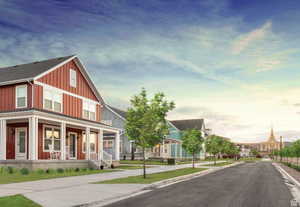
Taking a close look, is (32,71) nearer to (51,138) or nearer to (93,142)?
(51,138)

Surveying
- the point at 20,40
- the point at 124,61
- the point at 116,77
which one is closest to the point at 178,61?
the point at 124,61

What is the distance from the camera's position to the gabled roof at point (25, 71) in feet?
99.5

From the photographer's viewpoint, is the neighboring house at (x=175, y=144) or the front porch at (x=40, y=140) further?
the neighboring house at (x=175, y=144)

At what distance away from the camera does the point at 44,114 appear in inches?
1051

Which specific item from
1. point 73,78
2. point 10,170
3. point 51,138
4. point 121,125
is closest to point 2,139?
point 10,170

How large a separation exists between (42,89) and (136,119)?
35.9 feet

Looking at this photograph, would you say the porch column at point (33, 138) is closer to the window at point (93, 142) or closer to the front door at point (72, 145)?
the front door at point (72, 145)

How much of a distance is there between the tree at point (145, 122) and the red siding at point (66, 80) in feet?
35.3

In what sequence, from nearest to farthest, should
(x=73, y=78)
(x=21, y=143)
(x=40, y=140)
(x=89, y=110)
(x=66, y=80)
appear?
(x=40, y=140), (x=21, y=143), (x=66, y=80), (x=73, y=78), (x=89, y=110)

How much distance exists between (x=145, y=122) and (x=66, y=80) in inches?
527

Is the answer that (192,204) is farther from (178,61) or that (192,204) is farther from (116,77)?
(116,77)

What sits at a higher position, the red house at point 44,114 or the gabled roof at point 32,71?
the gabled roof at point 32,71

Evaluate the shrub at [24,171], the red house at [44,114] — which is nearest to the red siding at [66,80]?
the red house at [44,114]

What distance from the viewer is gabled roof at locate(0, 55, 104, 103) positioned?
98.9 feet
